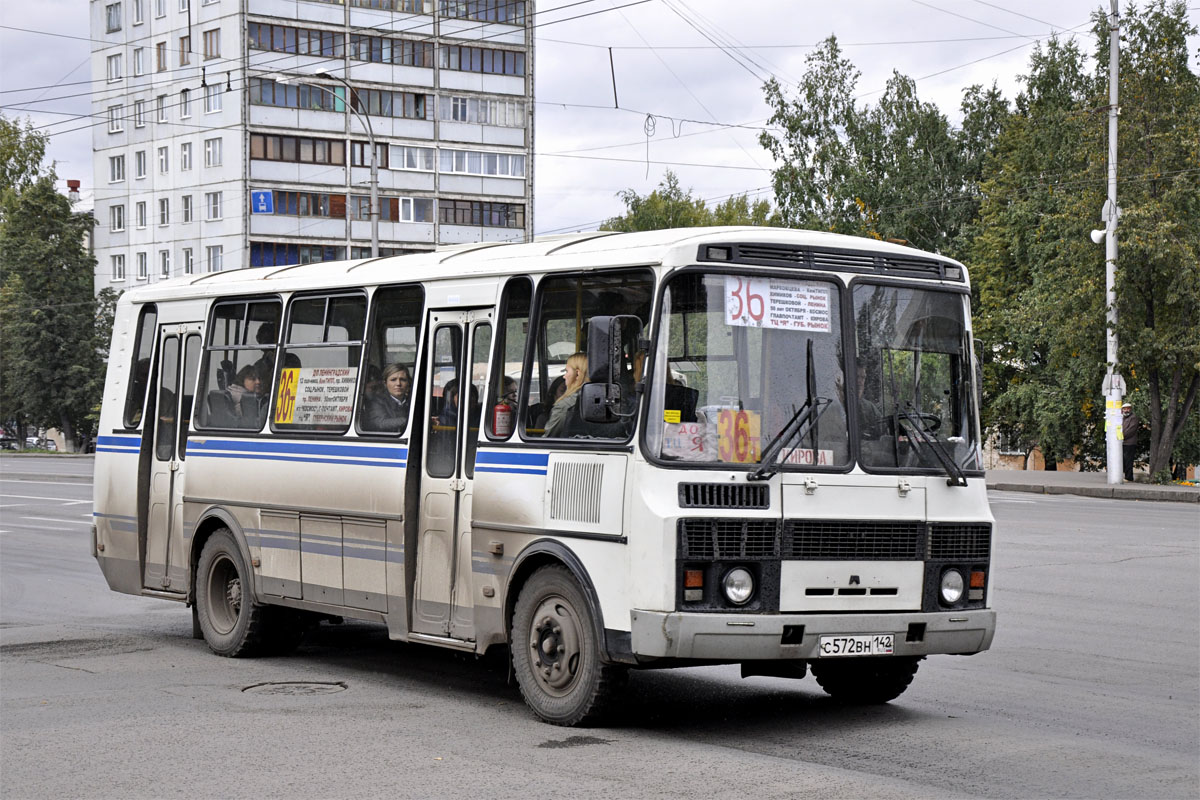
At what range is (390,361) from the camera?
35.7ft

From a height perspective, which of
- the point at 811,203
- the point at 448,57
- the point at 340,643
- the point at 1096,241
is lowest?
the point at 340,643

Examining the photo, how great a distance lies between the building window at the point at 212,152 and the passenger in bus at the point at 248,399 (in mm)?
69770

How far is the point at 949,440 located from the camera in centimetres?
937

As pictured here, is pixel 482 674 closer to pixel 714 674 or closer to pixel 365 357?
pixel 714 674

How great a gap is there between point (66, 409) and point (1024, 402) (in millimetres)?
52630

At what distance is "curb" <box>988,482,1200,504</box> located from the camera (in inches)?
1352

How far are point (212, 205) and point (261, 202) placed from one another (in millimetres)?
3048

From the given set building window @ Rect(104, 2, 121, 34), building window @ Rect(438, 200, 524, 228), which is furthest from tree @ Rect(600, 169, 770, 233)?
building window @ Rect(104, 2, 121, 34)

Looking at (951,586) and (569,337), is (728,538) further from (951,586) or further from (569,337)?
(569,337)

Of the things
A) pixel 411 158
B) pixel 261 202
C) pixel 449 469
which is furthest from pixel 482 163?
pixel 449 469

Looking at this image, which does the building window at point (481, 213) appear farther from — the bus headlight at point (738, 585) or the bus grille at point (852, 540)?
the bus headlight at point (738, 585)

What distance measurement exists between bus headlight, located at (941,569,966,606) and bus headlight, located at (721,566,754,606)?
1.30m

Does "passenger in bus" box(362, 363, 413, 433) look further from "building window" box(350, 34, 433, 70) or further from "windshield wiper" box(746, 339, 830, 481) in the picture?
"building window" box(350, 34, 433, 70)

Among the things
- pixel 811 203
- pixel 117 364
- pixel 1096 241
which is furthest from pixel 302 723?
pixel 811 203
